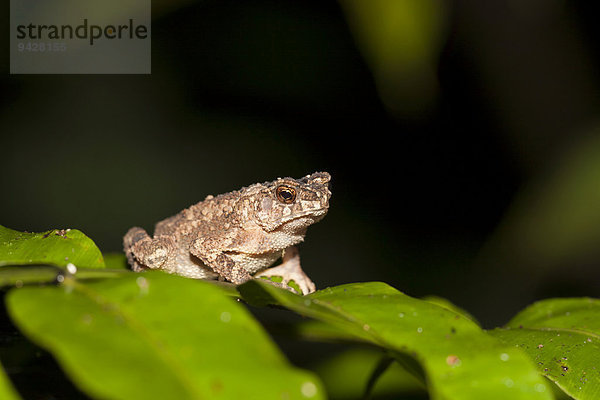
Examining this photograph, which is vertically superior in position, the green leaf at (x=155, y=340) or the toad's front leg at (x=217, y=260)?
the green leaf at (x=155, y=340)

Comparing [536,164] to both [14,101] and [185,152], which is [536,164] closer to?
[185,152]

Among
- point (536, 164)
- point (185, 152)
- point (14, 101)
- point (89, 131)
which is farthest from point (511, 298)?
point (14, 101)

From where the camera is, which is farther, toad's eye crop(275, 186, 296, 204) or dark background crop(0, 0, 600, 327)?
dark background crop(0, 0, 600, 327)

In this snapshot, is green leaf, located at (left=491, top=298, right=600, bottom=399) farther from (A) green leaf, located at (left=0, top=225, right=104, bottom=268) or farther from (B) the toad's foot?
(A) green leaf, located at (left=0, top=225, right=104, bottom=268)

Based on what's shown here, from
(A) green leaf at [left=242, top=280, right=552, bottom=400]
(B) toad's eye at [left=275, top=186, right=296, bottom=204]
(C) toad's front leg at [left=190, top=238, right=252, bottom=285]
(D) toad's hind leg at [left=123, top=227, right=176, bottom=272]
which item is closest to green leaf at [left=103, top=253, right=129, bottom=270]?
(D) toad's hind leg at [left=123, top=227, right=176, bottom=272]

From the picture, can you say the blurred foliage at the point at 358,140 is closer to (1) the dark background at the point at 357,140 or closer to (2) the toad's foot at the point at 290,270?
(1) the dark background at the point at 357,140

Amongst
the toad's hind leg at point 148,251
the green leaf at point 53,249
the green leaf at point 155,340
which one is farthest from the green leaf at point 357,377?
the green leaf at point 155,340
